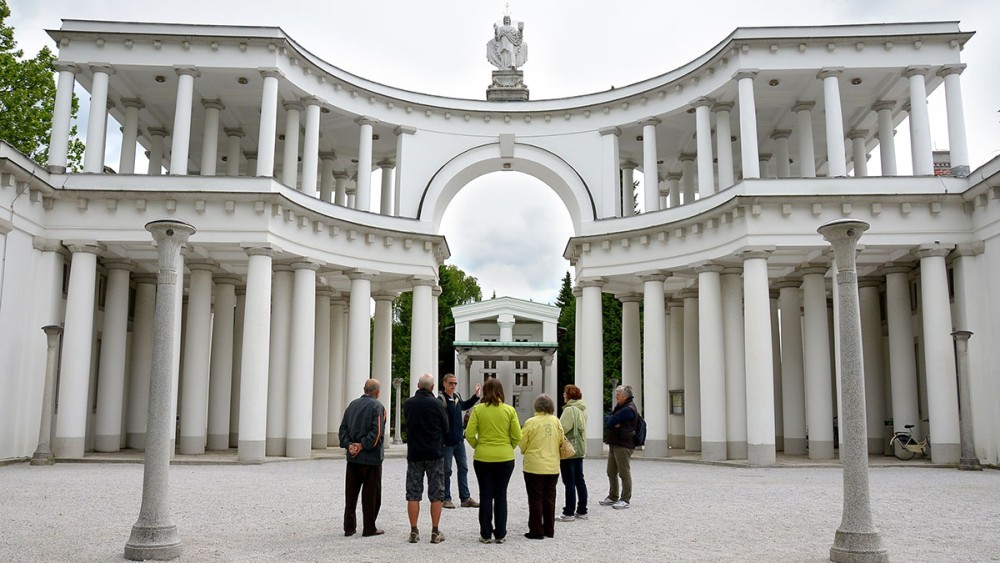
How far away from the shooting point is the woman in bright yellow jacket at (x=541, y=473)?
10875mm

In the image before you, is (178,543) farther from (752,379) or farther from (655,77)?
(655,77)

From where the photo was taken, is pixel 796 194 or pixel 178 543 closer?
pixel 178 543

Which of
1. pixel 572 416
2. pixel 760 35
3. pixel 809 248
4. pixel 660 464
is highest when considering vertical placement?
pixel 760 35

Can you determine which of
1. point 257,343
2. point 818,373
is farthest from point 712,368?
point 257,343

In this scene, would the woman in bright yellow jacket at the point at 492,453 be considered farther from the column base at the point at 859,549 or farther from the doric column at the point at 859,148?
the doric column at the point at 859,148

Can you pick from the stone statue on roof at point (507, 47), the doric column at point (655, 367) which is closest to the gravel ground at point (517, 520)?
the doric column at point (655, 367)

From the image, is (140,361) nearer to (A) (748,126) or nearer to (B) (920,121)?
(A) (748,126)

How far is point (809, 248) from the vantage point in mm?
23734

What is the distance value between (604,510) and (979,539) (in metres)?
5.22

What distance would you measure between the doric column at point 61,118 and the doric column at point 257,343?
6142 millimetres

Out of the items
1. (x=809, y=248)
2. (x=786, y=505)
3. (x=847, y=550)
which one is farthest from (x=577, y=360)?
(x=847, y=550)

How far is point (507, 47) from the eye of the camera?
1328 inches

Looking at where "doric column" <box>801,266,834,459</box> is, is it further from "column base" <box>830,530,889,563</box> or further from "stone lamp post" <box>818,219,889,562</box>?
"column base" <box>830,530,889,563</box>

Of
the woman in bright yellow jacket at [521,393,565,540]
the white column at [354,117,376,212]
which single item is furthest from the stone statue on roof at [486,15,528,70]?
the woman in bright yellow jacket at [521,393,565,540]
